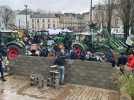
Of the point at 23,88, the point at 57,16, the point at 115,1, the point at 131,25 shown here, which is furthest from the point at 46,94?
the point at 57,16

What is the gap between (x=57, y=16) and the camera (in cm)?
12900

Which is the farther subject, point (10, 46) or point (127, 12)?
point (127, 12)

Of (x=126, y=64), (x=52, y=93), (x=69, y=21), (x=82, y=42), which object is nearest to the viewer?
(x=52, y=93)

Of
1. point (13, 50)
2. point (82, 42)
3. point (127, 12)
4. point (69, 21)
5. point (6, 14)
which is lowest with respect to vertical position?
point (13, 50)

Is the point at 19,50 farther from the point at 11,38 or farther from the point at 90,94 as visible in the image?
the point at 90,94

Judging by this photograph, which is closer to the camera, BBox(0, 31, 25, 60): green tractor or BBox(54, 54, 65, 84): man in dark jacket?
BBox(54, 54, 65, 84): man in dark jacket

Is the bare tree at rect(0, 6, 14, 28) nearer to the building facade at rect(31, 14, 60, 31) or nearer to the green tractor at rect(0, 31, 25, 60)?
the building facade at rect(31, 14, 60, 31)

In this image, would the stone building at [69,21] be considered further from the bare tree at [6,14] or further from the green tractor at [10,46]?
the green tractor at [10,46]

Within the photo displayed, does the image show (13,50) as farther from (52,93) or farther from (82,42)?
(52,93)

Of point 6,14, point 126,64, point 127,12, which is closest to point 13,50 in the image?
point 126,64

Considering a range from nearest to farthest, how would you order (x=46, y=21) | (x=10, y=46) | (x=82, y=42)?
(x=10, y=46) → (x=82, y=42) → (x=46, y=21)

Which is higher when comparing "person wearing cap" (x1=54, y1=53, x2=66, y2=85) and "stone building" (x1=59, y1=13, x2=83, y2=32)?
"stone building" (x1=59, y1=13, x2=83, y2=32)

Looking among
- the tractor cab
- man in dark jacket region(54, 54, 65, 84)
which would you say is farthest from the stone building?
man in dark jacket region(54, 54, 65, 84)

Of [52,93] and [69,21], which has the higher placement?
[69,21]
